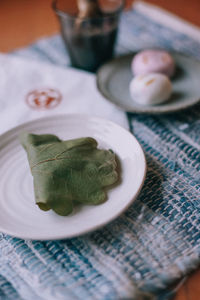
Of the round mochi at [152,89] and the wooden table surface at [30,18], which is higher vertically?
the round mochi at [152,89]

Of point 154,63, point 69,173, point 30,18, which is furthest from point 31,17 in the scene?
point 69,173

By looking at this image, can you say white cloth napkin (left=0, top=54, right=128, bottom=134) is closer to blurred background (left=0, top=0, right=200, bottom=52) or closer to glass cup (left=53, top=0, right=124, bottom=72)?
glass cup (left=53, top=0, right=124, bottom=72)

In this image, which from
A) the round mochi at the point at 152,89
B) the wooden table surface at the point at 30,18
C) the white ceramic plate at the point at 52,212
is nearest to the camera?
the white ceramic plate at the point at 52,212

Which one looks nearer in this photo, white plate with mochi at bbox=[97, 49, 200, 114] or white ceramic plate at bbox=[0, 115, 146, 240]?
white ceramic plate at bbox=[0, 115, 146, 240]

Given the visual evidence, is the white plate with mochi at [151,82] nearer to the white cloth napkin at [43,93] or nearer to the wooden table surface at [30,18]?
the white cloth napkin at [43,93]

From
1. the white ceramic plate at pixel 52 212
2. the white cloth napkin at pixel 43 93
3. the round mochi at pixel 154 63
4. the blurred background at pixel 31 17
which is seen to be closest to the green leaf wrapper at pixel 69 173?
the white ceramic plate at pixel 52 212

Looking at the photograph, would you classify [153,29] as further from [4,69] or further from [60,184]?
[60,184]

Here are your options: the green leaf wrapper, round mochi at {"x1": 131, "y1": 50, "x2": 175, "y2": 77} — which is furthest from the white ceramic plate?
round mochi at {"x1": 131, "y1": 50, "x2": 175, "y2": 77}
